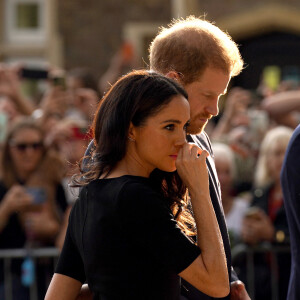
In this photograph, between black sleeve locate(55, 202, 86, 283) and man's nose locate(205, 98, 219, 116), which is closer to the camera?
black sleeve locate(55, 202, 86, 283)

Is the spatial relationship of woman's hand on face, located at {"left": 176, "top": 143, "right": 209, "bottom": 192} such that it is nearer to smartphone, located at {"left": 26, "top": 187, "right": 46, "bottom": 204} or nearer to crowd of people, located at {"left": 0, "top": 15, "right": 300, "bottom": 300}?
crowd of people, located at {"left": 0, "top": 15, "right": 300, "bottom": 300}

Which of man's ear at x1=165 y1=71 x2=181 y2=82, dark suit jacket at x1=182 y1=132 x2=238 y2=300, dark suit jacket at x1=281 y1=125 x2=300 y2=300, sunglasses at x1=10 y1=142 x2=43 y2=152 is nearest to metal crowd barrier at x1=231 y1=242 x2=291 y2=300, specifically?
sunglasses at x1=10 y1=142 x2=43 y2=152

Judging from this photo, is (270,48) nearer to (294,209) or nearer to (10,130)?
(10,130)

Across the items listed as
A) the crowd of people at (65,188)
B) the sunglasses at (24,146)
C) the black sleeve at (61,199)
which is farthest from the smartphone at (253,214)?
the sunglasses at (24,146)

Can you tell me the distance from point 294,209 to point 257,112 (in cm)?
366

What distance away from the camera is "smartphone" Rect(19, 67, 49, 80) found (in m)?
6.62

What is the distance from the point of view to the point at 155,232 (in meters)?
2.30

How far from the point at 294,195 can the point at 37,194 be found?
→ 101 inches

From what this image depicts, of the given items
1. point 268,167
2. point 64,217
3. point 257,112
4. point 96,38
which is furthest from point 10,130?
point 96,38

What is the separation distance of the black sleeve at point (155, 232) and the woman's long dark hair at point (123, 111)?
0.16 metres

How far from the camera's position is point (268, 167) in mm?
5656

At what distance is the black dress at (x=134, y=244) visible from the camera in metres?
2.30

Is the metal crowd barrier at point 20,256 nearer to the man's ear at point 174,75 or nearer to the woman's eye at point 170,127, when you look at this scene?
the man's ear at point 174,75

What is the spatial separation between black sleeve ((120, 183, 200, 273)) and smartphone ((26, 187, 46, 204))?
10.3 ft
